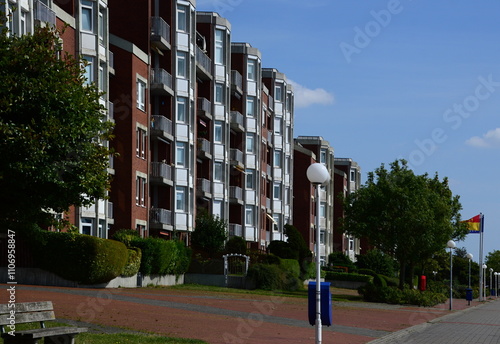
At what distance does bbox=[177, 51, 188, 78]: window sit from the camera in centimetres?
5247

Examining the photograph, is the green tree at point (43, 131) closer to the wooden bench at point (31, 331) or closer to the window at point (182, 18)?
the wooden bench at point (31, 331)

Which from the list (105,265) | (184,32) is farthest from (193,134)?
(105,265)

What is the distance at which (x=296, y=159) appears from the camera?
8975cm

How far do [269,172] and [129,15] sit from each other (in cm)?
3143

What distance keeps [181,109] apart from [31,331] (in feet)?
136

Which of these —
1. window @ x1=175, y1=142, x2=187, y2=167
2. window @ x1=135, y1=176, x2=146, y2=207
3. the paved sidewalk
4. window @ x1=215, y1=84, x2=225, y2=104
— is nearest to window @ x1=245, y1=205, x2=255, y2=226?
window @ x1=215, y1=84, x2=225, y2=104

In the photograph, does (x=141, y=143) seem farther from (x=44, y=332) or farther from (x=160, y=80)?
(x=44, y=332)

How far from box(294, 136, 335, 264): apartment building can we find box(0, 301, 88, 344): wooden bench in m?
69.9

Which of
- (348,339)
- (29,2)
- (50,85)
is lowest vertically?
(348,339)

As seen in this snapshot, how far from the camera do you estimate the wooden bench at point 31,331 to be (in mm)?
11828

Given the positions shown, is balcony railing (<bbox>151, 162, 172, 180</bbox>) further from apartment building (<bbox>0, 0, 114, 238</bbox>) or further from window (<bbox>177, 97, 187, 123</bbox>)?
apartment building (<bbox>0, 0, 114, 238</bbox>)

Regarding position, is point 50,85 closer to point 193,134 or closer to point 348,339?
point 348,339

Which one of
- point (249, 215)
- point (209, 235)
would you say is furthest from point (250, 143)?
point (209, 235)

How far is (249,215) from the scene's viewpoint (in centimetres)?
6950
